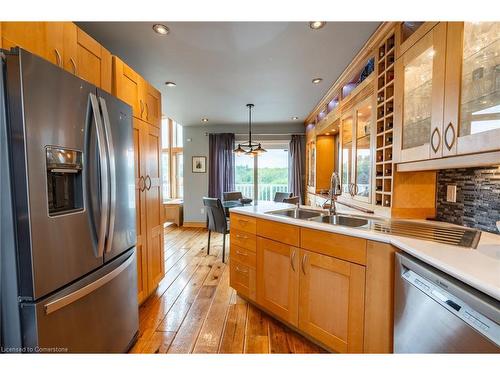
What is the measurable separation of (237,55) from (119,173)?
1.70m

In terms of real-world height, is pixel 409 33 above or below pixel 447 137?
above

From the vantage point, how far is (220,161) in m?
5.41

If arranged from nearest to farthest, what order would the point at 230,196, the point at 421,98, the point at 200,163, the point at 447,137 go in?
the point at 447,137, the point at 421,98, the point at 230,196, the point at 200,163

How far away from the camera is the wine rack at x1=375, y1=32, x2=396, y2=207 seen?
1798 millimetres

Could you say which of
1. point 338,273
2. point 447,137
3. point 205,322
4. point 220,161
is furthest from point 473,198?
point 220,161

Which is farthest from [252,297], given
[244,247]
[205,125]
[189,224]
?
[205,125]

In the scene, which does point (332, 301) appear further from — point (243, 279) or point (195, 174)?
point (195, 174)

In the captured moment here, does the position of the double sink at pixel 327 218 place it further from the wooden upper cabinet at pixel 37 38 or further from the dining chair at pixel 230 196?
the dining chair at pixel 230 196

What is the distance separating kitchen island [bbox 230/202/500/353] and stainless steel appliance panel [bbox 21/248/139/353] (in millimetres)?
994

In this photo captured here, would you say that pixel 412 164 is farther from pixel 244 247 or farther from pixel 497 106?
pixel 244 247

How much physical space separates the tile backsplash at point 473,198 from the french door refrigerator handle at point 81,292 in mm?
2208

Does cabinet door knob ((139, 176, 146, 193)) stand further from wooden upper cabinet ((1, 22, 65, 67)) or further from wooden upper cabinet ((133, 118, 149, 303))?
wooden upper cabinet ((1, 22, 65, 67))

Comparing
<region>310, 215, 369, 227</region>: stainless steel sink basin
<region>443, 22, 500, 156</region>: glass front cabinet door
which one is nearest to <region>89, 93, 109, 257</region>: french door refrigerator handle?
<region>310, 215, 369, 227</region>: stainless steel sink basin

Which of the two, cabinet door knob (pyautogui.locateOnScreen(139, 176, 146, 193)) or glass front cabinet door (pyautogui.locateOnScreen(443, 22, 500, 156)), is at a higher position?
glass front cabinet door (pyautogui.locateOnScreen(443, 22, 500, 156))
